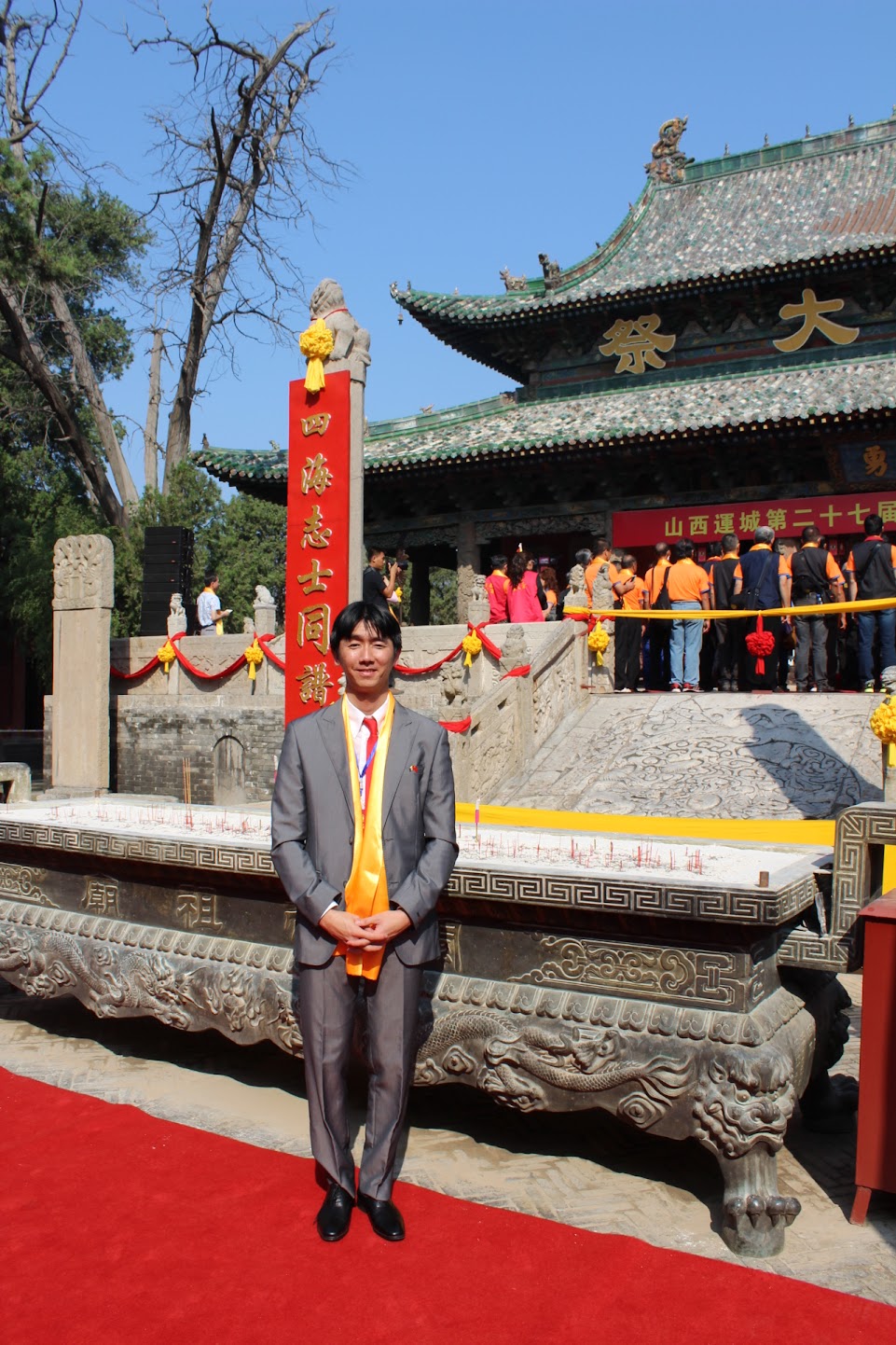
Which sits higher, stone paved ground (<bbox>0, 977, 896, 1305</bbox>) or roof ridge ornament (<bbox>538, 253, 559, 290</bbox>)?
roof ridge ornament (<bbox>538, 253, 559, 290</bbox>)

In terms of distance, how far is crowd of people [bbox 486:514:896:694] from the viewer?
9.21 metres

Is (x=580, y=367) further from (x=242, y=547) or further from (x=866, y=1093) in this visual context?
(x=866, y=1093)

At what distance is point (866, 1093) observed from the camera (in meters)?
2.77

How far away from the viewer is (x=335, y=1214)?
2688mm

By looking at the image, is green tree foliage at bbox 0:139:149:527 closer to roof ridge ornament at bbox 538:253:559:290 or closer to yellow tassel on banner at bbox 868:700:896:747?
roof ridge ornament at bbox 538:253:559:290

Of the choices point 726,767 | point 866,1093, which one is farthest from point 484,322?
point 866,1093

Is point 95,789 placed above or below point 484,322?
below

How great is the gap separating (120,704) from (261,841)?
1057 centimetres

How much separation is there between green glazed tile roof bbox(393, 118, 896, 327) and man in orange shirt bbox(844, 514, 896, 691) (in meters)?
7.32

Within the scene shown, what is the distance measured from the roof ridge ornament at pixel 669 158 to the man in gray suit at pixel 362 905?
60.7ft

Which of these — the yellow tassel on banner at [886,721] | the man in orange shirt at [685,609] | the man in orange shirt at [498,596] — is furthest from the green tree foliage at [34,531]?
the yellow tassel on banner at [886,721]

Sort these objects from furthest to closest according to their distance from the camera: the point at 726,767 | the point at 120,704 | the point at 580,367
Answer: the point at 580,367 < the point at 120,704 < the point at 726,767

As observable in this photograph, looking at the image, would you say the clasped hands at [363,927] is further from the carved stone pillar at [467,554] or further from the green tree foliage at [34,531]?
the green tree foliage at [34,531]

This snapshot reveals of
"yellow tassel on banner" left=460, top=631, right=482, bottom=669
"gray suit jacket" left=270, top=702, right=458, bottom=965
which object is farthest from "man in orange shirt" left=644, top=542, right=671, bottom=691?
"gray suit jacket" left=270, top=702, right=458, bottom=965
